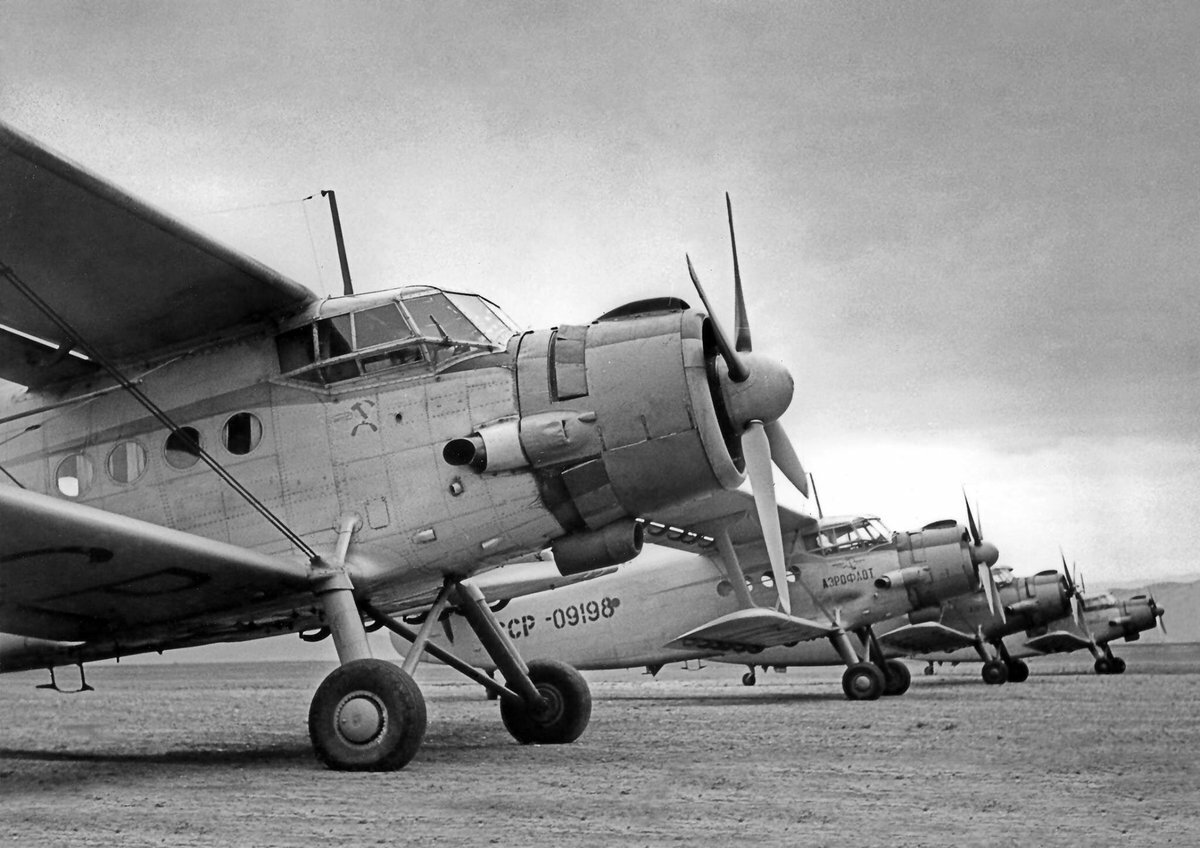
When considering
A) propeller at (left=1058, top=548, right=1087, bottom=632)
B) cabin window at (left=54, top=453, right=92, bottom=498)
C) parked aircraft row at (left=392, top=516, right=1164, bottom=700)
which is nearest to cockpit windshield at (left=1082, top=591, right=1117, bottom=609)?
propeller at (left=1058, top=548, right=1087, bottom=632)

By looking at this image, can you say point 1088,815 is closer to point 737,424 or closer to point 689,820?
point 689,820

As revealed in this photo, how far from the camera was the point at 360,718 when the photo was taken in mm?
7637

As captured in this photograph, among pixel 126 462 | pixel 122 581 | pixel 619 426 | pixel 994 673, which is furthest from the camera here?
pixel 994 673

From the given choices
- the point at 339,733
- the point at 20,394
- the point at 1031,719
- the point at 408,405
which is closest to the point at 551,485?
the point at 408,405

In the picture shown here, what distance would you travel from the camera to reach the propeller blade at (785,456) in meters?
10.5

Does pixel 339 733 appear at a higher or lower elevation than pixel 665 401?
lower

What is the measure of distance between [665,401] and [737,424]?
64 cm

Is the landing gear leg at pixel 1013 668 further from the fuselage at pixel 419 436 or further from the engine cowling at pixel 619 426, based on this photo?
the engine cowling at pixel 619 426

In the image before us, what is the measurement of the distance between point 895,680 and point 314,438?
1562cm

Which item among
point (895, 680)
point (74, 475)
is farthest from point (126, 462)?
point (895, 680)

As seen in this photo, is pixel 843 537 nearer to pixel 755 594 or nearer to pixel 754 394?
pixel 755 594

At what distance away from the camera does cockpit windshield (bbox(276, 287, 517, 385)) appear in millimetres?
8766

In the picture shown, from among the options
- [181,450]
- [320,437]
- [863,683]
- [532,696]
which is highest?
[181,450]

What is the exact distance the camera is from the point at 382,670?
7.68 m
